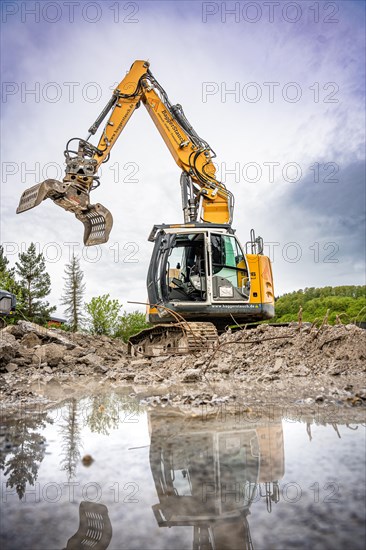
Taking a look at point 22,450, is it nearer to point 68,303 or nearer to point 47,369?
point 47,369

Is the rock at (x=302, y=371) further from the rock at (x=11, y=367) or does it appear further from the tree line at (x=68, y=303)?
the tree line at (x=68, y=303)

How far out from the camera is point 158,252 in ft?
31.3

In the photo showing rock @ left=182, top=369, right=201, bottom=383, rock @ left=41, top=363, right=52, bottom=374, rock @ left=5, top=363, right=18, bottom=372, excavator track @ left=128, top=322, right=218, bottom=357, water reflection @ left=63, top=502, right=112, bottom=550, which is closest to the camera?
water reflection @ left=63, top=502, right=112, bottom=550

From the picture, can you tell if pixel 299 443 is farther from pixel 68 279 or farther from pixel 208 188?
pixel 68 279

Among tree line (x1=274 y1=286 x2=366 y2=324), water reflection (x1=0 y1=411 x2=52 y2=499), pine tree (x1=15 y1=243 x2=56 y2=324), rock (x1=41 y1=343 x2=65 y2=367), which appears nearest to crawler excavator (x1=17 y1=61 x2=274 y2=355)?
rock (x1=41 y1=343 x2=65 y2=367)

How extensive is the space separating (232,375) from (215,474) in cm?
406

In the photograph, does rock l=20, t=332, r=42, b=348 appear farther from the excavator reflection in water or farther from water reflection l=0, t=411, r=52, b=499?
the excavator reflection in water

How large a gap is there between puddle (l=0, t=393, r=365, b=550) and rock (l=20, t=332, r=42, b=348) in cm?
744

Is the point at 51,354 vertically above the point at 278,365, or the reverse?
the point at 51,354

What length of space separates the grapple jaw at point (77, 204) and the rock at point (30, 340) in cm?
251

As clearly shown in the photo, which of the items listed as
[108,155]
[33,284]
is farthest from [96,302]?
[108,155]

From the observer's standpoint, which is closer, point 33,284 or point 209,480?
point 209,480

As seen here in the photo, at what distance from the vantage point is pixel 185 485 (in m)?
1.49

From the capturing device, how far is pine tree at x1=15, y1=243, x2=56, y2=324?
138 ft
